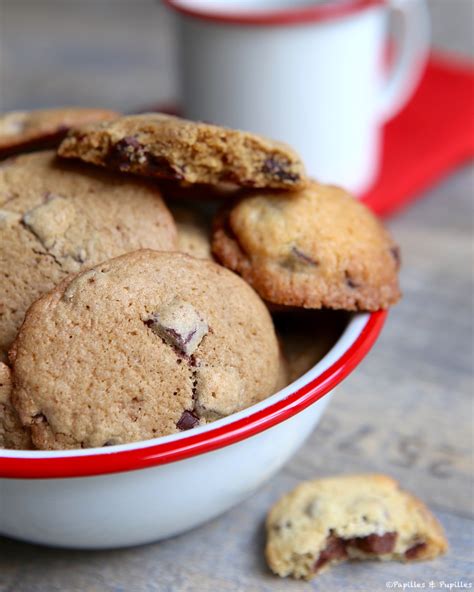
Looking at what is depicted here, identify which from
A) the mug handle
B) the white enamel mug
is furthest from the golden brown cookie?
the mug handle

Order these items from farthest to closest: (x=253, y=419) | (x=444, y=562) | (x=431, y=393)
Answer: (x=431, y=393) → (x=444, y=562) → (x=253, y=419)

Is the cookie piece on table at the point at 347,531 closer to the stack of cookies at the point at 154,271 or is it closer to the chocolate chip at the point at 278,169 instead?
the stack of cookies at the point at 154,271

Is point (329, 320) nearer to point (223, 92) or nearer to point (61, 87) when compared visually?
point (223, 92)

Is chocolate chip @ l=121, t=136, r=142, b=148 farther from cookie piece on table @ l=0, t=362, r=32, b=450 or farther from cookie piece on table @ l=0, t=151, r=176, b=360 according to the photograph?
cookie piece on table @ l=0, t=362, r=32, b=450

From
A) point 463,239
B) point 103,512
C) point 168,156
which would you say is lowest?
point 463,239

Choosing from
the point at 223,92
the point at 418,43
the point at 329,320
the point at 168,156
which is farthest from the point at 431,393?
the point at 418,43

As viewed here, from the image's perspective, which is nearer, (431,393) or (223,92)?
(431,393)

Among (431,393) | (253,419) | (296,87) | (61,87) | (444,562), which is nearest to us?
(253,419)

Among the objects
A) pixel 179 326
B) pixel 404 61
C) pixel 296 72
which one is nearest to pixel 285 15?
pixel 296 72
